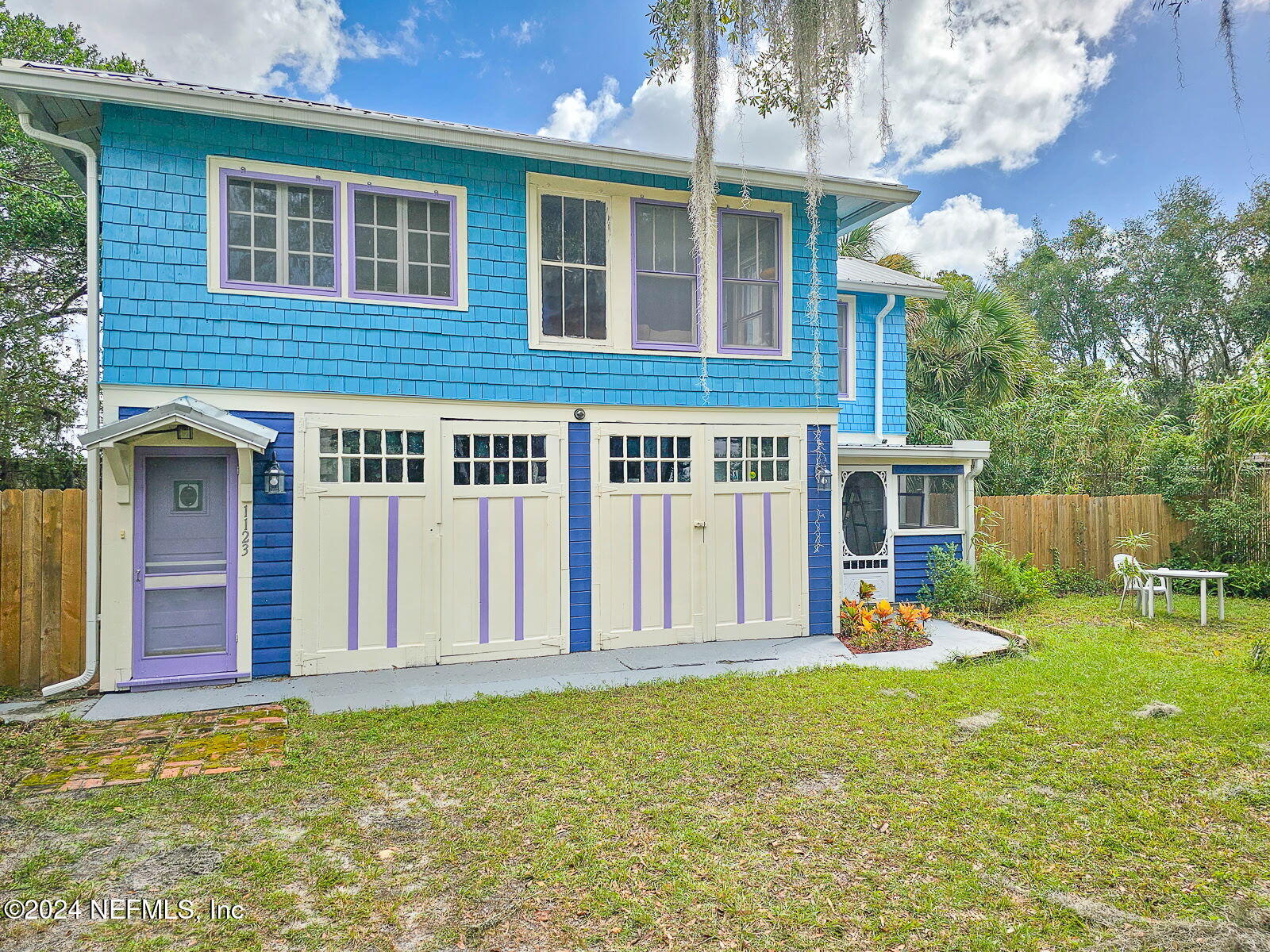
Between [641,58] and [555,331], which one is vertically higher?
[641,58]

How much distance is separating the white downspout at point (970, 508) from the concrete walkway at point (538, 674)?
1943 millimetres

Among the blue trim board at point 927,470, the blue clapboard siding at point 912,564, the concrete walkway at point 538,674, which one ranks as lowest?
the concrete walkway at point 538,674

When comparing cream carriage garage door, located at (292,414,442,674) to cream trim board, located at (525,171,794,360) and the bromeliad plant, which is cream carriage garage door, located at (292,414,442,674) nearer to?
cream trim board, located at (525,171,794,360)

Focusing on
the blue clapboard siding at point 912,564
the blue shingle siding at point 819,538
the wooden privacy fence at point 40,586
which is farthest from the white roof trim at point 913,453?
the wooden privacy fence at point 40,586

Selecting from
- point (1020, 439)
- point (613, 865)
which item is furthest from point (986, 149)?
point (613, 865)

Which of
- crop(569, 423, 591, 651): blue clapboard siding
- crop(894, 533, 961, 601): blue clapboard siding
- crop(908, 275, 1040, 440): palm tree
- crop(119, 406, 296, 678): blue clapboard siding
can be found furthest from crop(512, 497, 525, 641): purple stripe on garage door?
crop(908, 275, 1040, 440): palm tree

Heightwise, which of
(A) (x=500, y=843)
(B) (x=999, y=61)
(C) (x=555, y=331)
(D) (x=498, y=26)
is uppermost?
(D) (x=498, y=26)

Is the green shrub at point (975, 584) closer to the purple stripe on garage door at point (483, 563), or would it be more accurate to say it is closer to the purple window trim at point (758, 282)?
the purple window trim at point (758, 282)

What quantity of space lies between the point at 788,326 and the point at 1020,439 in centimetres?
708

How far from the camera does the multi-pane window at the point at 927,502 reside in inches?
362

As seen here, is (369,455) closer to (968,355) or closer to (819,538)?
(819,538)

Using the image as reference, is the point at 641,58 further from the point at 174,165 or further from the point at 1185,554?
the point at 1185,554

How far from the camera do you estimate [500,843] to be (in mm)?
3322

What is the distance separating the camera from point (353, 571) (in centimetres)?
624
